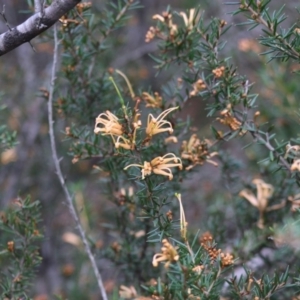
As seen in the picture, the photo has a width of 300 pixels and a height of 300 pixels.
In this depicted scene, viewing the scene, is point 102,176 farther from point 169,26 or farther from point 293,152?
point 293,152

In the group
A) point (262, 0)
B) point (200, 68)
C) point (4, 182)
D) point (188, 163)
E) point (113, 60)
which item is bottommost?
point (4, 182)

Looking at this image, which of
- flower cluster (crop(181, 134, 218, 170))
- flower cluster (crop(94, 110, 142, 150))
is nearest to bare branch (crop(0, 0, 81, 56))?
flower cluster (crop(94, 110, 142, 150))

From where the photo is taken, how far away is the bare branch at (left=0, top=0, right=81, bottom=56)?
40.0 inches

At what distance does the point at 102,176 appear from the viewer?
1774 mm

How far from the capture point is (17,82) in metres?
3.01

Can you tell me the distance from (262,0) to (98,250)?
92 centimetres

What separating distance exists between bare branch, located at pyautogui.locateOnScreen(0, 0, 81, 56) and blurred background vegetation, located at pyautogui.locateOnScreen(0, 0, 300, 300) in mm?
464

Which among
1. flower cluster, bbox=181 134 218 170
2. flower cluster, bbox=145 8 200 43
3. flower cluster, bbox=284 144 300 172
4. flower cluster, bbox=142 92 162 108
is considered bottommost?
flower cluster, bbox=181 134 218 170

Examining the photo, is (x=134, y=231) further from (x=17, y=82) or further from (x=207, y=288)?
(x=17, y=82)

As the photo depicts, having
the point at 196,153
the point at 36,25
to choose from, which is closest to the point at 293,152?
the point at 196,153

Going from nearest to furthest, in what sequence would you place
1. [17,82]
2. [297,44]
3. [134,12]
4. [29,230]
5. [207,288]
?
[207,288] → [297,44] → [29,230] → [17,82] → [134,12]

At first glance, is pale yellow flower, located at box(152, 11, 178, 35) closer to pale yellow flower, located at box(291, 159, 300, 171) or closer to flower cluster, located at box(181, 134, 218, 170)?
flower cluster, located at box(181, 134, 218, 170)

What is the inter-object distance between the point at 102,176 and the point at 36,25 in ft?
2.64

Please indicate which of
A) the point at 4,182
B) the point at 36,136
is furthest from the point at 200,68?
the point at 4,182
